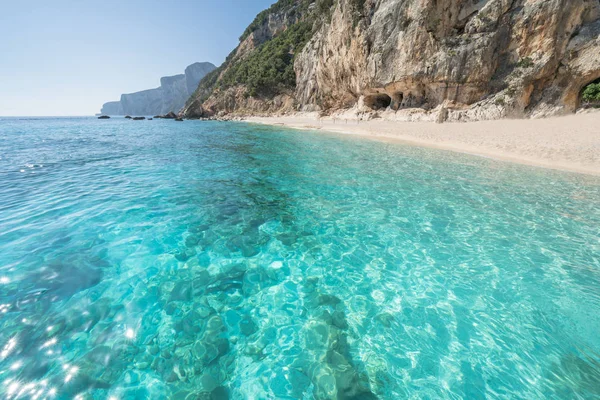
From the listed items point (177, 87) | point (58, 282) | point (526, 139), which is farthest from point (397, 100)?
point (177, 87)

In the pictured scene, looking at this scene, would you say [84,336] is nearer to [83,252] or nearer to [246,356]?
[246,356]

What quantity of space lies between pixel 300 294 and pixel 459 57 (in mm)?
30714

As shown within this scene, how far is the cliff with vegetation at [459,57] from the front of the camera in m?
20.2

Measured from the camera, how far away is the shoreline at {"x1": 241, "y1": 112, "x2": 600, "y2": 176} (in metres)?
11.5

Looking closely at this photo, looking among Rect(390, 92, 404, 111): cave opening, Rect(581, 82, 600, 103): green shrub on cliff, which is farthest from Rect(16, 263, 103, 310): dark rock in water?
Rect(390, 92, 404, 111): cave opening

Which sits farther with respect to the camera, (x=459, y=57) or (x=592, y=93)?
(x=459, y=57)

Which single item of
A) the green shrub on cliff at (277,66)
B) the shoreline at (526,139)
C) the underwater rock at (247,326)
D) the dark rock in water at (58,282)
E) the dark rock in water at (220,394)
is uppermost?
the green shrub on cliff at (277,66)

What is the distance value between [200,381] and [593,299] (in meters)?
5.67

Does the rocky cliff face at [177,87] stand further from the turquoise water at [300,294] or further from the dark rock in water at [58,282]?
the dark rock in water at [58,282]

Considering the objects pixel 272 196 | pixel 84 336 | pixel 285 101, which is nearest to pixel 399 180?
pixel 272 196

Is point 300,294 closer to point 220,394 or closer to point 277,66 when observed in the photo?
point 220,394

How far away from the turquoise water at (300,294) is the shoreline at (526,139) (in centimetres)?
455

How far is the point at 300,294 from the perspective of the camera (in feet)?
12.7

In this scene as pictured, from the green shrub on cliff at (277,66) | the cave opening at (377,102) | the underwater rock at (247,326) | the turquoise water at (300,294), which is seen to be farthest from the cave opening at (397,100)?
the underwater rock at (247,326)
